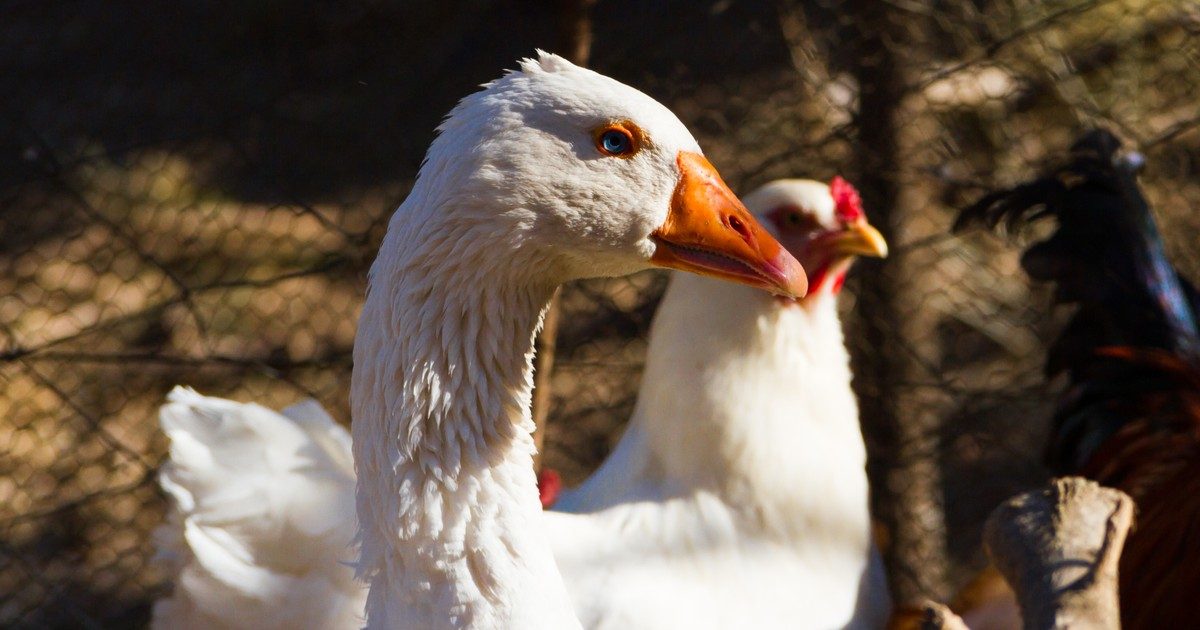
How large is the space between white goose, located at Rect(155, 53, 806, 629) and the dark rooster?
1591 millimetres

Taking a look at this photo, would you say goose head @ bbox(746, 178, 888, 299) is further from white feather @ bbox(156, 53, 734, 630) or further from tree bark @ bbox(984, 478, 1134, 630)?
white feather @ bbox(156, 53, 734, 630)

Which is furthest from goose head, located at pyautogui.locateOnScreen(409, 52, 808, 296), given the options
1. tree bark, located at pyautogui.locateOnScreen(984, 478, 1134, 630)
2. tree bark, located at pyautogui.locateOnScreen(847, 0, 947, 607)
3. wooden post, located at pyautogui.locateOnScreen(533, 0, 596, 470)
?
tree bark, located at pyautogui.locateOnScreen(847, 0, 947, 607)

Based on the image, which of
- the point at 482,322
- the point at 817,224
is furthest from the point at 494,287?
the point at 817,224

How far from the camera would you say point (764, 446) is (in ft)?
7.70

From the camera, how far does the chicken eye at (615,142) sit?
4.38 feet

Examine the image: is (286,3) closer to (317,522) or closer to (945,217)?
(317,522)

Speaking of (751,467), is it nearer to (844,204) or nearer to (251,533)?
(844,204)

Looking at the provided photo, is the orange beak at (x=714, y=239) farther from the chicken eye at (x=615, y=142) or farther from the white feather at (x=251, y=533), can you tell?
the white feather at (x=251, y=533)

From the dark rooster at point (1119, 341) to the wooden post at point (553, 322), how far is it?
3.64 feet

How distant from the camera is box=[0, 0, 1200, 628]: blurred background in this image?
301 centimetres

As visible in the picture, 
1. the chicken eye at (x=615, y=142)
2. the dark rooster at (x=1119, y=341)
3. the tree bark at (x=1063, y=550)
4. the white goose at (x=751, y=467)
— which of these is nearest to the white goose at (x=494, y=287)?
the chicken eye at (x=615, y=142)

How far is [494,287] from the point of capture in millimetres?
1352

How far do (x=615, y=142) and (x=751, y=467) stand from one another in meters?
1.16

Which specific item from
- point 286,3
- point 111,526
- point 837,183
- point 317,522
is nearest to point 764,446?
point 837,183
